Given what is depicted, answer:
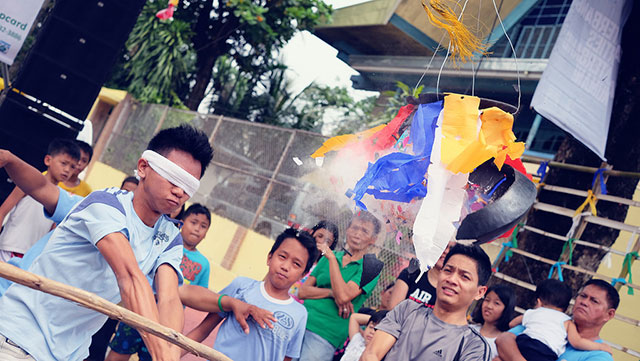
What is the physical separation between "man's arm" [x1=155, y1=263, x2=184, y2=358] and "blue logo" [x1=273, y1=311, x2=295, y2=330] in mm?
852

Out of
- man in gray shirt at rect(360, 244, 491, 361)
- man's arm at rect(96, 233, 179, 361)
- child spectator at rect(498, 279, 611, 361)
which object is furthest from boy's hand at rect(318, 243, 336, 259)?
man's arm at rect(96, 233, 179, 361)

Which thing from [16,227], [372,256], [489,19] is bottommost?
[16,227]

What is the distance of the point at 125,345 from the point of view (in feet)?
10.9

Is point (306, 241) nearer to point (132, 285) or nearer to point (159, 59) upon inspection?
point (132, 285)

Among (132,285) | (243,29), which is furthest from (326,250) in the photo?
(243,29)

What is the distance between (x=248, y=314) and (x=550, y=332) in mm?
1877

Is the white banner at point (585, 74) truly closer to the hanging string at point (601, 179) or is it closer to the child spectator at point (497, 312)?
the hanging string at point (601, 179)

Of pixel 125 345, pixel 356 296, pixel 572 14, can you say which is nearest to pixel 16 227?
pixel 125 345

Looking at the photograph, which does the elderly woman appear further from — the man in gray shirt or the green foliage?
the green foliage

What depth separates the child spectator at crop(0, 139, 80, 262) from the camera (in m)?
3.37

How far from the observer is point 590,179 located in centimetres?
495

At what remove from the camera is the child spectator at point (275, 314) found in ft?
9.09

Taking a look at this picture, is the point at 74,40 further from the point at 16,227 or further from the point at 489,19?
the point at 489,19

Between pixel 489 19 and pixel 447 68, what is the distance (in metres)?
0.26
